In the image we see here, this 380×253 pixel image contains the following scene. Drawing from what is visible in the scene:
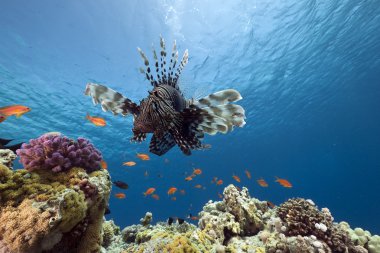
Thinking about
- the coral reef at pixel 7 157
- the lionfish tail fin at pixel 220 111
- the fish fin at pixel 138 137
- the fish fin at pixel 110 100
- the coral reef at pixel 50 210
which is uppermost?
the lionfish tail fin at pixel 220 111

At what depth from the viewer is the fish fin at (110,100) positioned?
113 inches

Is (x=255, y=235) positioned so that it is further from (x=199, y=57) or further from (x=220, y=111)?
(x=199, y=57)

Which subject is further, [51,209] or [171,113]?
[171,113]

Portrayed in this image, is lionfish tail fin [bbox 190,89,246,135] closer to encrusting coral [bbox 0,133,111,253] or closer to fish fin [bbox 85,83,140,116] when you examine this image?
fish fin [bbox 85,83,140,116]

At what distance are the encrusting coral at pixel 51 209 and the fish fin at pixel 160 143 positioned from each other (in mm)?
944

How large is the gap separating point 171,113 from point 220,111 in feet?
2.02

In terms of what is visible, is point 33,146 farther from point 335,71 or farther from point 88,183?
point 335,71

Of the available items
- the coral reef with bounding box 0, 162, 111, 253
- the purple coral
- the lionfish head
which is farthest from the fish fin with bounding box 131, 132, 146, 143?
the purple coral

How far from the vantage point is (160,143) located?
3268 mm

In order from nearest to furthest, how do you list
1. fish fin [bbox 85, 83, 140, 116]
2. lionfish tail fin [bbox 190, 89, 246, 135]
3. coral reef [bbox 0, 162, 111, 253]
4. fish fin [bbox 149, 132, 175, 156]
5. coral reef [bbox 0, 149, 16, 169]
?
1. coral reef [bbox 0, 162, 111, 253]
2. lionfish tail fin [bbox 190, 89, 246, 135]
3. fish fin [bbox 85, 83, 140, 116]
4. fish fin [bbox 149, 132, 175, 156]
5. coral reef [bbox 0, 149, 16, 169]

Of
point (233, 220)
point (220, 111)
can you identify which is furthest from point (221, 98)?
point (233, 220)

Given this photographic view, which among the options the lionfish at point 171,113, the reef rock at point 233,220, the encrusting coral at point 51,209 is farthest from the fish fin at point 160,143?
the reef rock at point 233,220

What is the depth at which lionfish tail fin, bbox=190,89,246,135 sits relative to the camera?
277 cm

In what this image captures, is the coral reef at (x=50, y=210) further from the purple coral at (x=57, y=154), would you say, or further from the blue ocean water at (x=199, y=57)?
the blue ocean water at (x=199, y=57)
